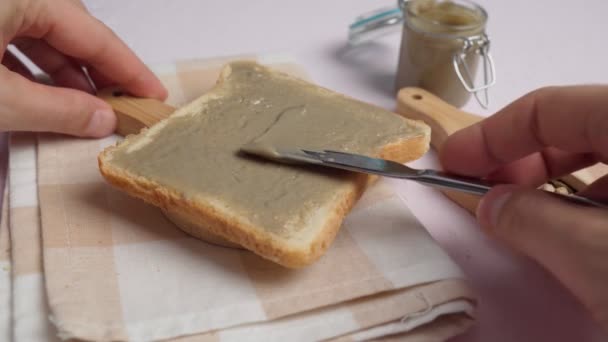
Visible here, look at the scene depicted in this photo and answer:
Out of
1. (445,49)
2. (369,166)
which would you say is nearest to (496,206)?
(369,166)

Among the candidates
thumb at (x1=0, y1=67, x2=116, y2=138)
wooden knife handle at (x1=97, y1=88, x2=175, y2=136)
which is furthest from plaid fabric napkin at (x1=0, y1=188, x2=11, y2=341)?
wooden knife handle at (x1=97, y1=88, x2=175, y2=136)

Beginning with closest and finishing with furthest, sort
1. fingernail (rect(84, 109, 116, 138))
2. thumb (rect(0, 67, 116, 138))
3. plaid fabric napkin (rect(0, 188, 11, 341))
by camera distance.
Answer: plaid fabric napkin (rect(0, 188, 11, 341)) < thumb (rect(0, 67, 116, 138)) < fingernail (rect(84, 109, 116, 138))

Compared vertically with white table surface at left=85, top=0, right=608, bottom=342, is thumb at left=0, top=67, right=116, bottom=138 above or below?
above

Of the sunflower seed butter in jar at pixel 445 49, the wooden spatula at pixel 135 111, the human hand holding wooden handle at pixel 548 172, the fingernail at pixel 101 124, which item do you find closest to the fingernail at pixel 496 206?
the human hand holding wooden handle at pixel 548 172

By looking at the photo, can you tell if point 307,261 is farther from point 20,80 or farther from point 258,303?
point 20,80

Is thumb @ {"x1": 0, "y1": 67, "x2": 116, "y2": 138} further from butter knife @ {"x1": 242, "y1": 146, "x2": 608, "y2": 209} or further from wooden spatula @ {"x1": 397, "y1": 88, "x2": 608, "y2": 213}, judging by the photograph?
wooden spatula @ {"x1": 397, "y1": 88, "x2": 608, "y2": 213}

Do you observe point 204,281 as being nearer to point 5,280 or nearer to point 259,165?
point 259,165
